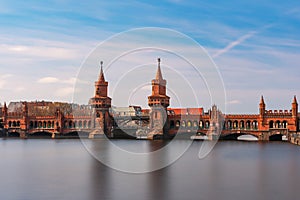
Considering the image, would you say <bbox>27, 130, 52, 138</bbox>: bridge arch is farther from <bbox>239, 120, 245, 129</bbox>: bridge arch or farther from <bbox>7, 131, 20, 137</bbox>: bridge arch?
<bbox>239, 120, 245, 129</bbox>: bridge arch

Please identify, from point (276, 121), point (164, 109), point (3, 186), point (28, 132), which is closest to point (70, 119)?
point (28, 132)

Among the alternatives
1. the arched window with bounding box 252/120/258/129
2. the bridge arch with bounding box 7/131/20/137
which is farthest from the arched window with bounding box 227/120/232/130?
the bridge arch with bounding box 7/131/20/137

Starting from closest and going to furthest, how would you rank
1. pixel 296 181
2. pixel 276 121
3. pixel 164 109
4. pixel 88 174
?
pixel 296 181
pixel 88 174
pixel 276 121
pixel 164 109

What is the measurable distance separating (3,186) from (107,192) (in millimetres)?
8361

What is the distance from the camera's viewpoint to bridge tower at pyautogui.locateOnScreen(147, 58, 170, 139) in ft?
320

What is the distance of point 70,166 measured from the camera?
45.6 m

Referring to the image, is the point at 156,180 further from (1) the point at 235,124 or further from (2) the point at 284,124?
(1) the point at 235,124

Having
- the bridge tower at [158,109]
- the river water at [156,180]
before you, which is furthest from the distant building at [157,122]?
the river water at [156,180]

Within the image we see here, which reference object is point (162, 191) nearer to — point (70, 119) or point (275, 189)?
point (275, 189)

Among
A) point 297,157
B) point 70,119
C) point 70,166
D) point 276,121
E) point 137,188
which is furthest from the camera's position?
point 70,119

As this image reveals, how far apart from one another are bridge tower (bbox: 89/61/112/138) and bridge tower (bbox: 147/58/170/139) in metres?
11.2

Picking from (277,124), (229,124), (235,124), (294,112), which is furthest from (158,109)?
(294,112)

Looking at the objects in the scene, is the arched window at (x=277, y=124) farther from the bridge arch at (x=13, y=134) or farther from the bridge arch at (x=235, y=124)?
the bridge arch at (x=13, y=134)

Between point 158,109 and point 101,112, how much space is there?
14.3 meters
